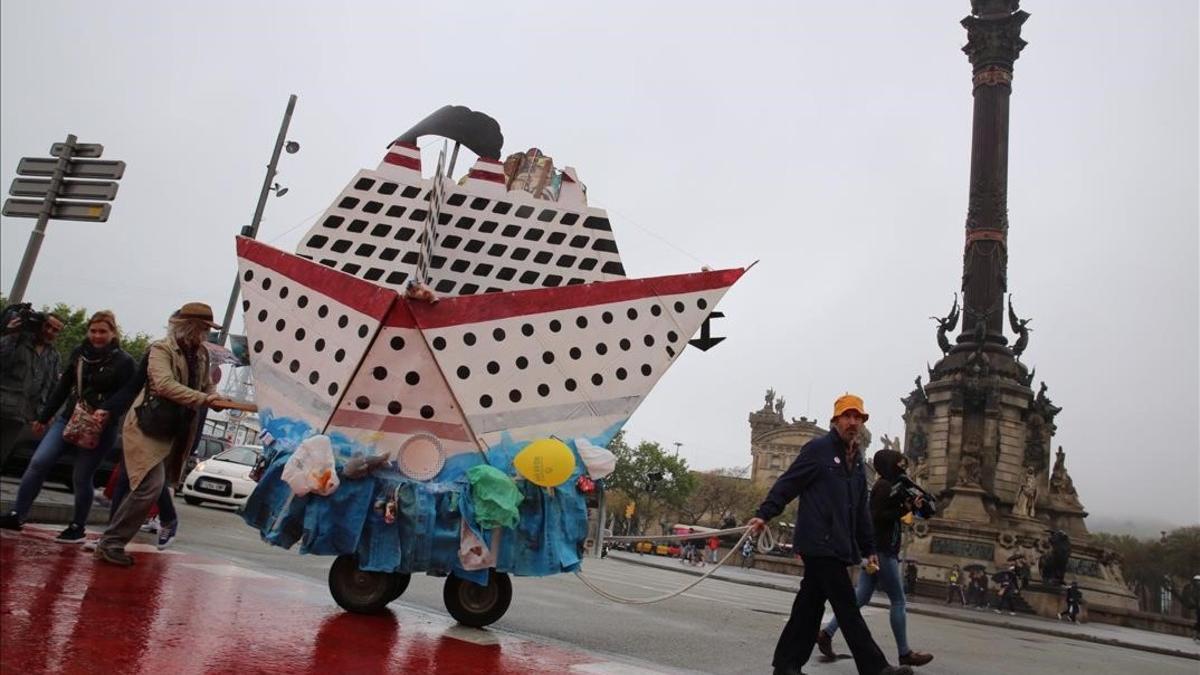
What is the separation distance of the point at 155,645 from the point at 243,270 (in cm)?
268

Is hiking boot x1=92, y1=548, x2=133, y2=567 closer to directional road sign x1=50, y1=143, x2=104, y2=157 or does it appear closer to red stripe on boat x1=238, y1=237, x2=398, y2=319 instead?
red stripe on boat x1=238, y1=237, x2=398, y2=319

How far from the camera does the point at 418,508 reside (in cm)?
512

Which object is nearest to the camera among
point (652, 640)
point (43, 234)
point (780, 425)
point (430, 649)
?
point (430, 649)

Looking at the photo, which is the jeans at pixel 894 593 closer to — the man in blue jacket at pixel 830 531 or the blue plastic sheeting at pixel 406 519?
the man in blue jacket at pixel 830 531

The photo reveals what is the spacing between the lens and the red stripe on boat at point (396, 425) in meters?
5.34

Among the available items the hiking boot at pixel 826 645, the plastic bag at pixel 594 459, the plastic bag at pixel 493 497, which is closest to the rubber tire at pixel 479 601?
the plastic bag at pixel 493 497

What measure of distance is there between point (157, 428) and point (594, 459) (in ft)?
9.68

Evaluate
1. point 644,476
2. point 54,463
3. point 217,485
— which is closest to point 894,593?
point 54,463

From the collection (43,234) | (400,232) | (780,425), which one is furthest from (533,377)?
(780,425)

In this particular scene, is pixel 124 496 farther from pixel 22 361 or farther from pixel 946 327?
pixel 946 327

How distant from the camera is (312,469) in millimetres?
4992

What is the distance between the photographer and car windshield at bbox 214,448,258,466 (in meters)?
17.0

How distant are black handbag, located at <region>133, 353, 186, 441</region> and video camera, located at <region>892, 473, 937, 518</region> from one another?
516 centimetres

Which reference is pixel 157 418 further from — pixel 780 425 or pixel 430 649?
pixel 780 425
